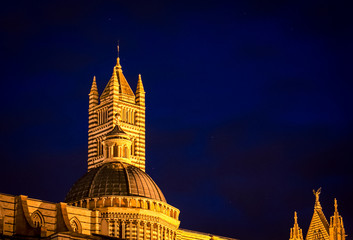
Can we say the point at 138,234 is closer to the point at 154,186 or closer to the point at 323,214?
the point at 154,186

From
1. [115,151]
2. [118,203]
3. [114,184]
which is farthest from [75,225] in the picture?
[115,151]

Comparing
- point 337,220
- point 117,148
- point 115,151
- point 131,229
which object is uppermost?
point 117,148

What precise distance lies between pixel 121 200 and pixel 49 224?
9.43m

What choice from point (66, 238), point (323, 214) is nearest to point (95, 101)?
point (323, 214)

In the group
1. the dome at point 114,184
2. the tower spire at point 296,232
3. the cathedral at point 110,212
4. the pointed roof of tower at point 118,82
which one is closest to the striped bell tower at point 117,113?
the pointed roof of tower at point 118,82

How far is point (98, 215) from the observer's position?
8331 cm

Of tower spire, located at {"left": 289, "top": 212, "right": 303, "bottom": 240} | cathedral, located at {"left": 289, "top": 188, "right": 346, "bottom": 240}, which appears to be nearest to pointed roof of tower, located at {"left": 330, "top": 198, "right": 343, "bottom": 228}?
cathedral, located at {"left": 289, "top": 188, "right": 346, "bottom": 240}

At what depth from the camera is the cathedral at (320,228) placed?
104875 millimetres

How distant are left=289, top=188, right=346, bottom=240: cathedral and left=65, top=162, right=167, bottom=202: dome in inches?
958

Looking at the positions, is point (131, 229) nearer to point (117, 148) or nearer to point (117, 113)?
point (117, 148)

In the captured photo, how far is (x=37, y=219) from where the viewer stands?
7712 centimetres

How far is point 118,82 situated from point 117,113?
6582 millimetres

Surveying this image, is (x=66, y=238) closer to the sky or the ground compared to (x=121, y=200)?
closer to the ground

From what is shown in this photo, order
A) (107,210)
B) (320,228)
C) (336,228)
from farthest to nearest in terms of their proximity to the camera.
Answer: (320,228) < (336,228) < (107,210)
